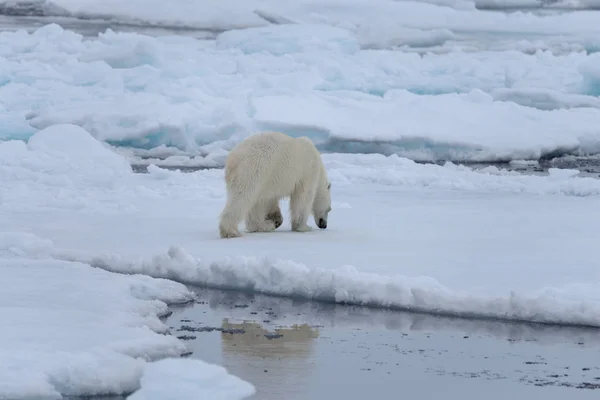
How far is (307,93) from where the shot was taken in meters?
14.6

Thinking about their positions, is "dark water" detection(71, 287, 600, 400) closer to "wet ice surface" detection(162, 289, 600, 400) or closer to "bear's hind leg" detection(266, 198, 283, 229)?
"wet ice surface" detection(162, 289, 600, 400)

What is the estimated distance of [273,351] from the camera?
3.88 m

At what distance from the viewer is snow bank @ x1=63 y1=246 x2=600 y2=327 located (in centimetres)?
435

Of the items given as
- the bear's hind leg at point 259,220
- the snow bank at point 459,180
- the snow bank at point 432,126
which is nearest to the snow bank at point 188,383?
the bear's hind leg at point 259,220

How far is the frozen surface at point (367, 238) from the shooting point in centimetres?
461

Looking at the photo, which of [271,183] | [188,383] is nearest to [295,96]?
[271,183]

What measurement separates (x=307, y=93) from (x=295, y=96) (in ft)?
1.93

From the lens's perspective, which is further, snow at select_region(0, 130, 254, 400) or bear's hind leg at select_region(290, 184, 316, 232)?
bear's hind leg at select_region(290, 184, 316, 232)

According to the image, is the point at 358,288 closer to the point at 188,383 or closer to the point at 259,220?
the point at 188,383

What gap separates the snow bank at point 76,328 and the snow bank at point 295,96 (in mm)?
7830

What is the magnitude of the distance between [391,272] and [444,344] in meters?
0.90

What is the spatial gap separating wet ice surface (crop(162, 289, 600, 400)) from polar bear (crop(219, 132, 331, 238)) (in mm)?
1148

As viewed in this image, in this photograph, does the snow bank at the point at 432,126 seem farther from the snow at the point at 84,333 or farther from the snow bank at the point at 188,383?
the snow bank at the point at 188,383

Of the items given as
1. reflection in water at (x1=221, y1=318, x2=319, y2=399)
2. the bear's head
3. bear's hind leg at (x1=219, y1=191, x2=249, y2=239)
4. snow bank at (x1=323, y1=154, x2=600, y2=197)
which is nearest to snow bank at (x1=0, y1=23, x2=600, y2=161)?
snow bank at (x1=323, y1=154, x2=600, y2=197)
